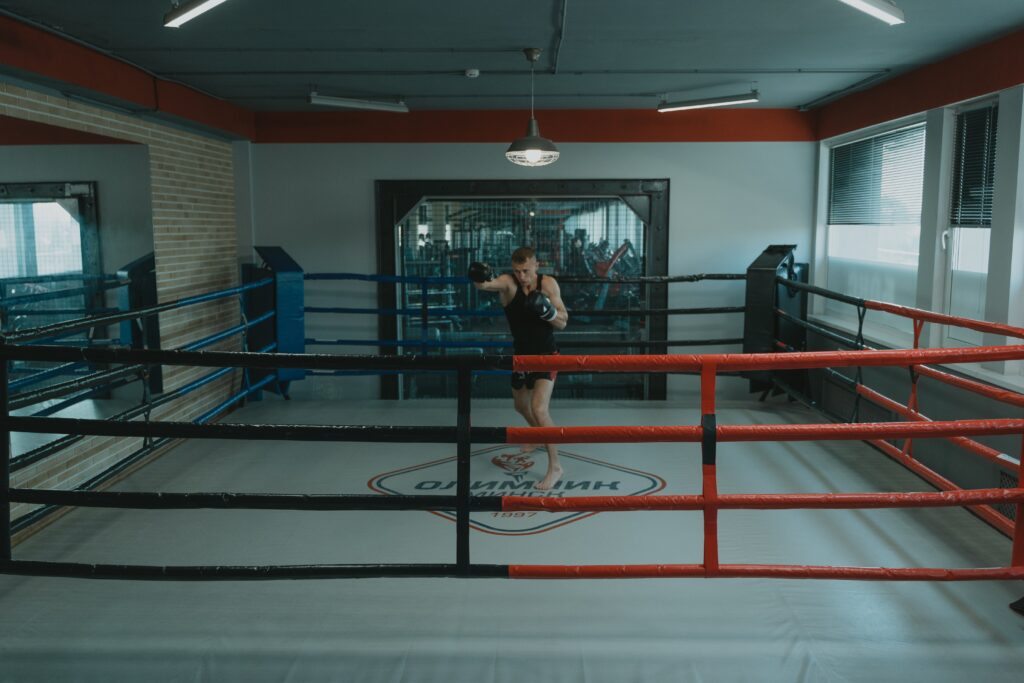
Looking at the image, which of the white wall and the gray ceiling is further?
the white wall

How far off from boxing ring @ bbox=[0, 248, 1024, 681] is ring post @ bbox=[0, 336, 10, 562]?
0.05ft

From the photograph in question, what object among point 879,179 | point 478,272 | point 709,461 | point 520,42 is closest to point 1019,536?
point 709,461

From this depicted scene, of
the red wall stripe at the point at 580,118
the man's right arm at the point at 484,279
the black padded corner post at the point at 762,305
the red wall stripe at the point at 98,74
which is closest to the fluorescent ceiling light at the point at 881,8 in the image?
the red wall stripe at the point at 580,118

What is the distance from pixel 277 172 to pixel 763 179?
14.3 feet

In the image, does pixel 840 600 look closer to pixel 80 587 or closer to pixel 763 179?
pixel 80 587

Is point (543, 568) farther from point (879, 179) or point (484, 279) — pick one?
point (879, 179)

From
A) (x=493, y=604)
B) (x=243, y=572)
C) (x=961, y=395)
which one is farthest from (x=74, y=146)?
(x=961, y=395)

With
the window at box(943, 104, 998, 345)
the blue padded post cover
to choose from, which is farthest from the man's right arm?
the window at box(943, 104, 998, 345)

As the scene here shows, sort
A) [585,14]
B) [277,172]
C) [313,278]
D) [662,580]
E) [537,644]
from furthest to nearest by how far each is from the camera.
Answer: [277,172] < [313,278] < [585,14] < [662,580] < [537,644]

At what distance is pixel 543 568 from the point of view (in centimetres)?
233

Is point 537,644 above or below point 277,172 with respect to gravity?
below

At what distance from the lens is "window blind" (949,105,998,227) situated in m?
4.70

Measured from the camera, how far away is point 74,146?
4.77 meters

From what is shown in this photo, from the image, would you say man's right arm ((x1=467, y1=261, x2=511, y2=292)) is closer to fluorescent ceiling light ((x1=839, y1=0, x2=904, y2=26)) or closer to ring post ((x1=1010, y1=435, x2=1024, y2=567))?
fluorescent ceiling light ((x1=839, y1=0, x2=904, y2=26))
